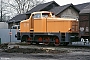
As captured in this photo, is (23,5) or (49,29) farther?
(23,5)

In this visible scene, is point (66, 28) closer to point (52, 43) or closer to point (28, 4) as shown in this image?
point (52, 43)

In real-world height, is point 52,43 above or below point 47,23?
below

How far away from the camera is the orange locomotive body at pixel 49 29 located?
25395 millimetres

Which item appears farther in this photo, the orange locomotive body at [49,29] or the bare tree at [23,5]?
the bare tree at [23,5]

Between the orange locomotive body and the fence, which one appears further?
the fence

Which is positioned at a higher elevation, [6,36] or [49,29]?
[49,29]

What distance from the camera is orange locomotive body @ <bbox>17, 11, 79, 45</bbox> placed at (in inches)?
1000

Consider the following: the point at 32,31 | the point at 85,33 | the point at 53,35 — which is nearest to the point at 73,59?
the point at 85,33

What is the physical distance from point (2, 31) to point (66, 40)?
1786 cm

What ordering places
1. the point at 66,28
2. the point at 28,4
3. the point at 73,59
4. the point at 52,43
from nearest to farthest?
the point at 73,59 < the point at 66,28 < the point at 52,43 < the point at 28,4

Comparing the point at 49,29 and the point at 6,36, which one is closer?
the point at 49,29

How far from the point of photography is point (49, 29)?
26641 mm

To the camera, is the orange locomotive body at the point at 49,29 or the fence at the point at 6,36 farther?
the fence at the point at 6,36

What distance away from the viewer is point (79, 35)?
24.5 metres
